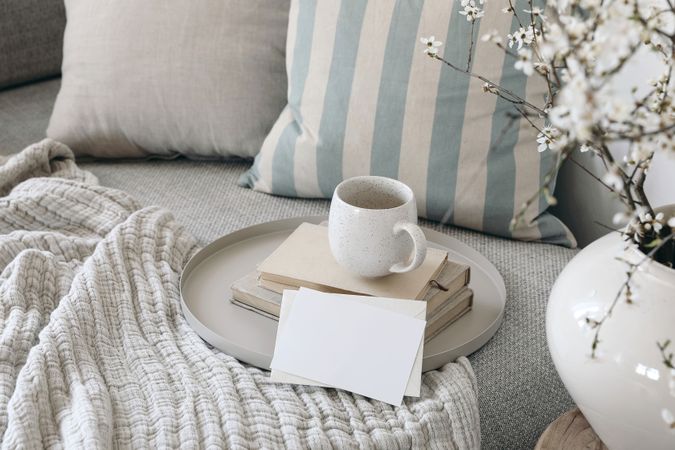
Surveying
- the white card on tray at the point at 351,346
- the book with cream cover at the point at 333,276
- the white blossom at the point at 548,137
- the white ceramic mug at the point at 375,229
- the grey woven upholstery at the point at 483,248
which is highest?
the white blossom at the point at 548,137

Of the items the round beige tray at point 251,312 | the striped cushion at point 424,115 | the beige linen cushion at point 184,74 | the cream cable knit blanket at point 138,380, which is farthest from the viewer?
the beige linen cushion at point 184,74

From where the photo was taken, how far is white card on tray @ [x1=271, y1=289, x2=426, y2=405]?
845 mm

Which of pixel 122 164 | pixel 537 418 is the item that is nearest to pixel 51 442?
pixel 537 418

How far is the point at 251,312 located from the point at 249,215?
0.36 m

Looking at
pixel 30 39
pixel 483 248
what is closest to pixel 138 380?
pixel 483 248

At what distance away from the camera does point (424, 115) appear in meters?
1.19

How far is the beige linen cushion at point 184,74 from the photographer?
1405mm

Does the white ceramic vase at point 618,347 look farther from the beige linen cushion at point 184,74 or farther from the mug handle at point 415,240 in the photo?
the beige linen cushion at point 184,74

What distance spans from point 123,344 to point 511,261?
0.58m

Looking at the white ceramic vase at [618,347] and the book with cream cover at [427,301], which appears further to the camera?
the book with cream cover at [427,301]

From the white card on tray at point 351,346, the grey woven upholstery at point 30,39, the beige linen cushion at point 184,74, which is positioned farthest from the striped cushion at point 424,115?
the grey woven upholstery at point 30,39

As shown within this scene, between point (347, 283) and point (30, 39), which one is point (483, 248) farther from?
point (30, 39)

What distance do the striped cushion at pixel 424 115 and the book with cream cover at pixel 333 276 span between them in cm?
23

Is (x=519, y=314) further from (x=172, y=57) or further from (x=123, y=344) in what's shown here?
(x=172, y=57)
